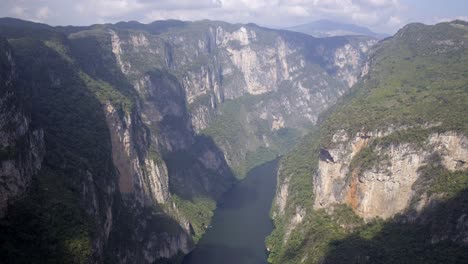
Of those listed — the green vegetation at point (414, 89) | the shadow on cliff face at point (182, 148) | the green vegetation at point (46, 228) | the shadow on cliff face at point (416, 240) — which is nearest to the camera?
the green vegetation at point (46, 228)

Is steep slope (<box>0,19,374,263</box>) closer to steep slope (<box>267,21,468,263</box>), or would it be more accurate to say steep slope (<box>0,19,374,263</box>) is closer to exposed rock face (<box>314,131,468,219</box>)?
steep slope (<box>267,21,468,263</box>)

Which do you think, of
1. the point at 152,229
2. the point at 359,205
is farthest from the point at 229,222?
the point at 359,205

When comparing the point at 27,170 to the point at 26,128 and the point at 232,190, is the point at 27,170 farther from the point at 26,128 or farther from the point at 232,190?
the point at 232,190

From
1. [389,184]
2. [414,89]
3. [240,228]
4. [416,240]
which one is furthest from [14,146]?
[414,89]

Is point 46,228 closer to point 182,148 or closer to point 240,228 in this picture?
point 240,228

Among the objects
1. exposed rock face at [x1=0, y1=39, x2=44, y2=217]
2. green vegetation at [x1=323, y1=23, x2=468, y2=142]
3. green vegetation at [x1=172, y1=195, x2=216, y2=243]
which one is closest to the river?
green vegetation at [x1=172, y1=195, x2=216, y2=243]

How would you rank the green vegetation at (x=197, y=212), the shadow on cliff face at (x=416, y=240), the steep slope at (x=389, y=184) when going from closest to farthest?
the shadow on cliff face at (x=416, y=240) < the steep slope at (x=389, y=184) < the green vegetation at (x=197, y=212)

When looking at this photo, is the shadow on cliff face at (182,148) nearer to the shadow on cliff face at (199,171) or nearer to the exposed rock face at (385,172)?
the shadow on cliff face at (199,171)

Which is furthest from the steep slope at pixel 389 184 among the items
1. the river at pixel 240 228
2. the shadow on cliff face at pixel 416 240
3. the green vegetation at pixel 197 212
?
the green vegetation at pixel 197 212
